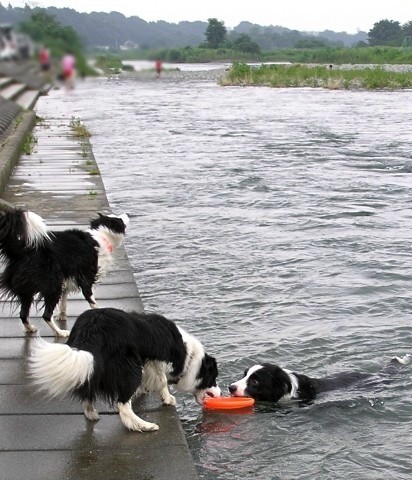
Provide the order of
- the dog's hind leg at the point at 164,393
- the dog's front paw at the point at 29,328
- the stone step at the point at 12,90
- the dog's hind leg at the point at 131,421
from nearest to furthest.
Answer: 1. the stone step at the point at 12,90
2. the dog's hind leg at the point at 131,421
3. the dog's hind leg at the point at 164,393
4. the dog's front paw at the point at 29,328

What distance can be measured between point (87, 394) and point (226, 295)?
4662 millimetres

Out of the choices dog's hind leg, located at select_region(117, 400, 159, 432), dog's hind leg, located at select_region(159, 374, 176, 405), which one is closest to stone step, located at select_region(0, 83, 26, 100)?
dog's hind leg, located at select_region(117, 400, 159, 432)

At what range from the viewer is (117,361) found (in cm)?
423

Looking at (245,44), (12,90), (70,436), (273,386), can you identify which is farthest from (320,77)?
(12,90)

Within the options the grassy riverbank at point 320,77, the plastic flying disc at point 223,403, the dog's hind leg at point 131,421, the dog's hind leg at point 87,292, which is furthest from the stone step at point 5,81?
the grassy riverbank at point 320,77

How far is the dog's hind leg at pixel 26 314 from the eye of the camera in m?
5.57

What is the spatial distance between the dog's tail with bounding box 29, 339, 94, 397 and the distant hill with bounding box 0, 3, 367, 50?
6.81 ft

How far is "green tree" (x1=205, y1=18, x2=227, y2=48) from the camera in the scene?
241cm

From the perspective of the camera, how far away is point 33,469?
11.9ft

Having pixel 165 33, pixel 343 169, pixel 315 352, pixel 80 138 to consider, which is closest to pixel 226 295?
pixel 315 352

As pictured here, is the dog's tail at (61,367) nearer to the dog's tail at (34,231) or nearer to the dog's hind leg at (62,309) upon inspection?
the dog's tail at (34,231)

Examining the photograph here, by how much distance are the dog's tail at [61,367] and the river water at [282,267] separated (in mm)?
1180

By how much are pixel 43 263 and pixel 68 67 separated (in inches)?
176

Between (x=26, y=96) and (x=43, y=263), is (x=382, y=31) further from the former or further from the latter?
(x=43, y=263)
